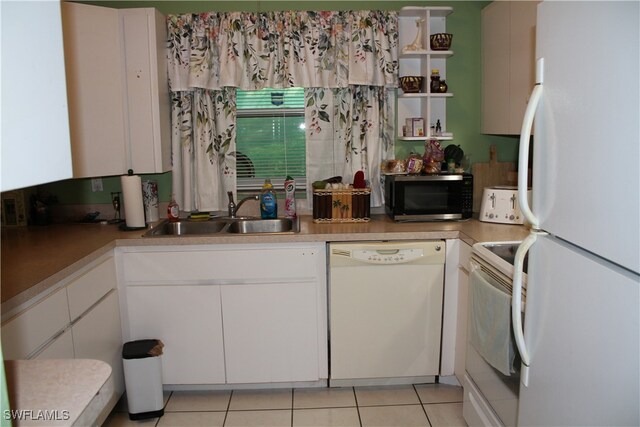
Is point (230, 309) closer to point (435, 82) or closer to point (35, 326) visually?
point (35, 326)

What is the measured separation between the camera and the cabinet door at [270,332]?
9.09 feet

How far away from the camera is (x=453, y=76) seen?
3.34m

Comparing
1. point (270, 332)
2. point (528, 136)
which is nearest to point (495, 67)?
point (528, 136)

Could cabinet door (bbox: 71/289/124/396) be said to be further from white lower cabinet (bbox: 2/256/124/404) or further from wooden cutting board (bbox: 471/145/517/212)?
wooden cutting board (bbox: 471/145/517/212)

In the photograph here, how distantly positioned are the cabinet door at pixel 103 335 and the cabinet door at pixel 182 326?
12 cm

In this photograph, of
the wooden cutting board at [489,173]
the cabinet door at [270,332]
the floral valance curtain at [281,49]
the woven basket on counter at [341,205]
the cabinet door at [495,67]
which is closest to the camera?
the cabinet door at [270,332]

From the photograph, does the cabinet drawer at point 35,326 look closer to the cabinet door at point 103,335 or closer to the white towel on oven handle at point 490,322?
the cabinet door at point 103,335

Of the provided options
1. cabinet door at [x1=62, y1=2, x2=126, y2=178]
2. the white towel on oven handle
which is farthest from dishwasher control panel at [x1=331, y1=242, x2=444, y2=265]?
cabinet door at [x1=62, y1=2, x2=126, y2=178]

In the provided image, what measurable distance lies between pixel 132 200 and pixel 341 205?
118 cm

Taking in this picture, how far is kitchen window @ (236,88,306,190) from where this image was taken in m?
3.32

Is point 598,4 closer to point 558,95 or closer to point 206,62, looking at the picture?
point 558,95

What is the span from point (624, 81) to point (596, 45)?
0.46 ft

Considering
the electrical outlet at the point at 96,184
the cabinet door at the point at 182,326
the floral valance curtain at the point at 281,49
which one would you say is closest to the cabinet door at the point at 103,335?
the cabinet door at the point at 182,326

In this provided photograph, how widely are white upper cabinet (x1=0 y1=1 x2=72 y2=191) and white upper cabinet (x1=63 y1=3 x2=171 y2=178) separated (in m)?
2.02
